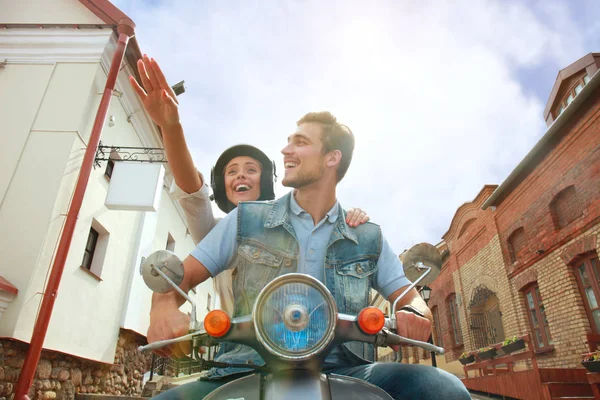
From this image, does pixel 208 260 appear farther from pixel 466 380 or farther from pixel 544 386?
pixel 466 380

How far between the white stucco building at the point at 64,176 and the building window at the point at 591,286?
1024cm

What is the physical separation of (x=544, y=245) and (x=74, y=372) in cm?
1078

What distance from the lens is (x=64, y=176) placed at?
7535 mm

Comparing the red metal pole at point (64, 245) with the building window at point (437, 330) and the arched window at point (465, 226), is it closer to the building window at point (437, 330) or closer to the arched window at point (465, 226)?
the arched window at point (465, 226)

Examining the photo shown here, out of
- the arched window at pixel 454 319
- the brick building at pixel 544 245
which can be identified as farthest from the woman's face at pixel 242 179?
the arched window at pixel 454 319

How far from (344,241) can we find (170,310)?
727 mm

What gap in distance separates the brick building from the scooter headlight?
935 cm

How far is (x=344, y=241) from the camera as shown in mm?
1678

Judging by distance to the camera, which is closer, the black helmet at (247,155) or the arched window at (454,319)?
the black helmet at (247,155)

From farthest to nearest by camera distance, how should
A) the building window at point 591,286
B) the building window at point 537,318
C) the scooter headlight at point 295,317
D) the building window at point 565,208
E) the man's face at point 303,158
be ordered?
the building window at point 537,318 < the building window at point 565,208 < the building window at point 591,286 < the man's face at point 303,158 < the scooter headlight at point 295,317

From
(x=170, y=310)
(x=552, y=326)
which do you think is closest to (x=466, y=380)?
(x=552, y=326)

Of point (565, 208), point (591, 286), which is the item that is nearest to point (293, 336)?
point (591, 286)

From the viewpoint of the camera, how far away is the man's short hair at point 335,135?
193 cm

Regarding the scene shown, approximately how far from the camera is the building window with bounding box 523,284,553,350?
10.2m
